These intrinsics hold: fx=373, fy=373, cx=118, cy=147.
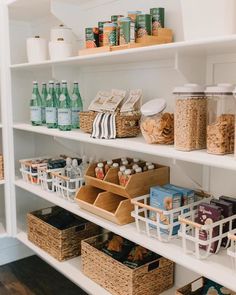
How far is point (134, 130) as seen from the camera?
6.24 ft

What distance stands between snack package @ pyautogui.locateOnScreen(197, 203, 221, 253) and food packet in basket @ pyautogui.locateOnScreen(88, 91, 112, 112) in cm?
82

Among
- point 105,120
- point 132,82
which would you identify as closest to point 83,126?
point 105,120

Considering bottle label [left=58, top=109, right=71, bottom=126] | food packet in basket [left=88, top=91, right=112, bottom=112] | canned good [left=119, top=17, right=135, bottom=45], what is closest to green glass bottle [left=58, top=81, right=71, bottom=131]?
bottle label [left=58, top=109, right=71, bottom=126]

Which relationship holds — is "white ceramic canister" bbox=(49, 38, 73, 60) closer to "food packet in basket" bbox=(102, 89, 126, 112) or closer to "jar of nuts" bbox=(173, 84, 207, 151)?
"food packet in basket" bbox=(102, 89, 126, 112)

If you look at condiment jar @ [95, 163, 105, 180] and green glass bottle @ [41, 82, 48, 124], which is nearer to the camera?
condiment jar @ [95, 163, 105, 180]

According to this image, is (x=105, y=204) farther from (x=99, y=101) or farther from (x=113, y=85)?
(x=113, y=85)

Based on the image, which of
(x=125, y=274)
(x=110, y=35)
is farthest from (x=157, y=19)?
(x=125, y=274)

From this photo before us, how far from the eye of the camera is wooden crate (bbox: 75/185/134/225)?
1791 millimetres

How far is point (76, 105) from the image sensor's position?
2.32 metres

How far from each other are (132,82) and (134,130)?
0.33 meters

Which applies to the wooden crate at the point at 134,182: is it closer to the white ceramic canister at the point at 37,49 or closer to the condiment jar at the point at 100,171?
the condiment jar at the point at 100,171

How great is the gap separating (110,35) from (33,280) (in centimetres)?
186

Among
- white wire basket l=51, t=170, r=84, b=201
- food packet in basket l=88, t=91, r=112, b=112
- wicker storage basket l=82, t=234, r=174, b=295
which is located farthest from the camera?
white wire basket l=51, t=170, r=84, b=201

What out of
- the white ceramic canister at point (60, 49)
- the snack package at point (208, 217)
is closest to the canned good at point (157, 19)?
the white ceramic canister at point (60, 49)
